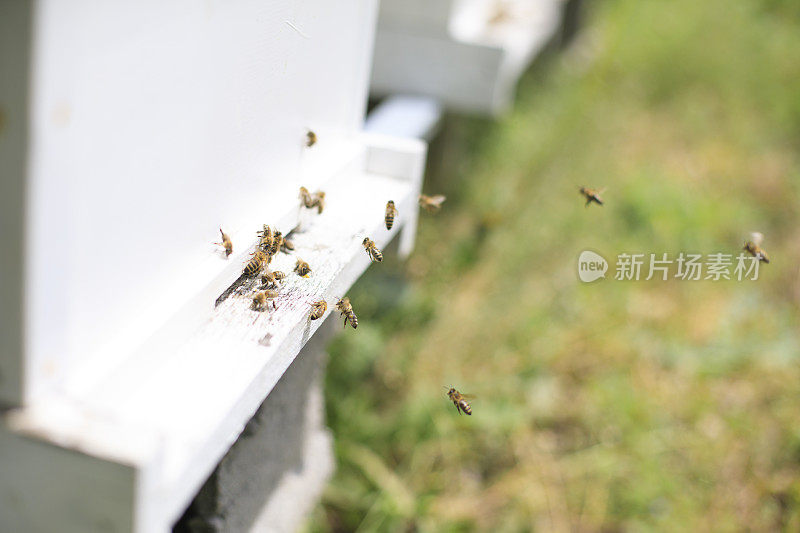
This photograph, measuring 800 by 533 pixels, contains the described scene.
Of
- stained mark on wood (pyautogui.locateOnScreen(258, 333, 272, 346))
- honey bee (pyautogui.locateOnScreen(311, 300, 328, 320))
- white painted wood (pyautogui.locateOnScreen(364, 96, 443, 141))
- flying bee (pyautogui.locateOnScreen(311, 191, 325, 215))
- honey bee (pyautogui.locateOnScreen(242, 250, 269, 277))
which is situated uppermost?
flying bee (pyautogui.locateOnScreen(311, 191, 325, 215))

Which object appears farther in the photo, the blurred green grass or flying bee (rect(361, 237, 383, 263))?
the blurred green grass

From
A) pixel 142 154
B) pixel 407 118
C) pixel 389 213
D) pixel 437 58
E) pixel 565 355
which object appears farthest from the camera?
pixel 565 355

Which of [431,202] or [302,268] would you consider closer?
[302,268]

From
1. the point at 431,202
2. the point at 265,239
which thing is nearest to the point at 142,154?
the point at 265,239

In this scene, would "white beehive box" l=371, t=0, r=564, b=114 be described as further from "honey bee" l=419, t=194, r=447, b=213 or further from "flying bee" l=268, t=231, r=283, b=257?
"flying bee" l=268, t=231, r=283, b=257

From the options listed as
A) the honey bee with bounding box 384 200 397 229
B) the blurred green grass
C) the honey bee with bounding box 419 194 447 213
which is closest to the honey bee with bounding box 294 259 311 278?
the honey bee with bounding box 384 200 397 229

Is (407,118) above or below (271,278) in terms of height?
below

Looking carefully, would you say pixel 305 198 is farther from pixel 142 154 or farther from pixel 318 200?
pixel 142 154

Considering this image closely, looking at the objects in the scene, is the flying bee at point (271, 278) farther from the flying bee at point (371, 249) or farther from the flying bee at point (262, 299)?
the flying bee at point (371, 249)
